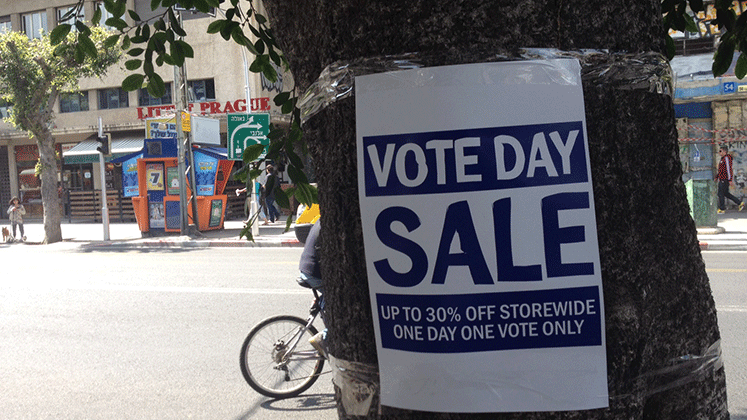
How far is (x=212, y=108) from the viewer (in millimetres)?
26281

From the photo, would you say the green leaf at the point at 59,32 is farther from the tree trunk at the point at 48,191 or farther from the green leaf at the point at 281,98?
the tree trunk at the point at 48,191

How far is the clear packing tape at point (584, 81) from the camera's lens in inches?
50.1

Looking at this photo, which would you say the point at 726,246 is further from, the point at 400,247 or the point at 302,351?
the point at 400,247

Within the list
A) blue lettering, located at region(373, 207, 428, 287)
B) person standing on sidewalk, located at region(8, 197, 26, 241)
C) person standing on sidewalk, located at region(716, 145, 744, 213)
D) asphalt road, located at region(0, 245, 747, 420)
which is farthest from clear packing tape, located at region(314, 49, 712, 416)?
person standing on sidewalk, located at region(8, 197, 26, 241)

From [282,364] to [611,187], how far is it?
4.45 m

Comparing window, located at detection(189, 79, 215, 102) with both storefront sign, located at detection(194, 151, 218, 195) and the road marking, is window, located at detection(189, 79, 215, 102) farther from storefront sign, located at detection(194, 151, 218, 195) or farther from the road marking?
the road marking

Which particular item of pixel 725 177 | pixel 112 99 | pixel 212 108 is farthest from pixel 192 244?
pixel 112 99

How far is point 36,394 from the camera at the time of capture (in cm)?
542

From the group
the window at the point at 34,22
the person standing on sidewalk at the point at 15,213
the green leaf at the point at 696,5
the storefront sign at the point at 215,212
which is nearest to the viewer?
the green leaf at the point at 696,5

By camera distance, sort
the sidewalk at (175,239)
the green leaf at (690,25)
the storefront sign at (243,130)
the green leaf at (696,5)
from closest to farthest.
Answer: the green leaf at (696,5) < the green leaf at (690,25) < the sidewalk at (175,239) < the storefront sign at (243,130)

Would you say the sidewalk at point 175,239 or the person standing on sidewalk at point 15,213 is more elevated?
the person standing on sidewalk at point 15,213

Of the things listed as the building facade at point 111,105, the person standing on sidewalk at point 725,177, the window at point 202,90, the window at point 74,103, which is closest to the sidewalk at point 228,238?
the person standing on sidewalk at point 725,177

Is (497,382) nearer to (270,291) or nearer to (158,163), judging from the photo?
(270,291)

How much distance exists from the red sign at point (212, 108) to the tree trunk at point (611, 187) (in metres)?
24.4
